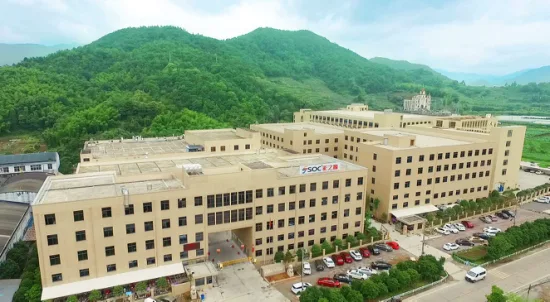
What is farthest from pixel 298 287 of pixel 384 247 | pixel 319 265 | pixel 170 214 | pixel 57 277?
pixel 57 277

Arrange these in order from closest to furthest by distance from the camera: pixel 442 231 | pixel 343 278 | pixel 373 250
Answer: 1. pixel 343 278
2. pixel 373 250
3. pixel 442 231

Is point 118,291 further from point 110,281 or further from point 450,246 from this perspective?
point 450,246

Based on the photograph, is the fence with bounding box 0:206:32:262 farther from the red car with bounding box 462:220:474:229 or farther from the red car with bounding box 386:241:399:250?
the red car with bounding box 462:220:474:229

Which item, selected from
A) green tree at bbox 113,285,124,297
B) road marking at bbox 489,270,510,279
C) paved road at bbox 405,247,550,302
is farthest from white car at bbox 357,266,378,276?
green tree at bbox 113,285,124,297

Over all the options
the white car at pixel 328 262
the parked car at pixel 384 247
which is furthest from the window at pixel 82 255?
the parked car at pixel 384 247

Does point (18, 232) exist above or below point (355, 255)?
above
